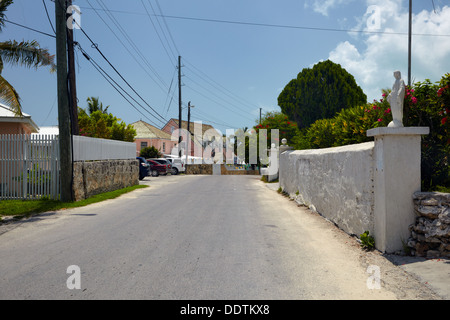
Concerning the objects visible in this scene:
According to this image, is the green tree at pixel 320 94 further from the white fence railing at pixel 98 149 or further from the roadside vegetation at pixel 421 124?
the roadside vegetation at pixel 421 124

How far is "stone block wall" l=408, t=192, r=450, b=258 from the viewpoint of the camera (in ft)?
17.8

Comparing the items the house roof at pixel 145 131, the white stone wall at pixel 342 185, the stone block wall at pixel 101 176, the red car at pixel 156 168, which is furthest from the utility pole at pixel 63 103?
the house roof at pixel 145 131

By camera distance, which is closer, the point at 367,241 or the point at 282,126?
the point at 367,241

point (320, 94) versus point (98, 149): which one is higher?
point (320, 94)

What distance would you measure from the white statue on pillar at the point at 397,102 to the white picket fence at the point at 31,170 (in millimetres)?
11678

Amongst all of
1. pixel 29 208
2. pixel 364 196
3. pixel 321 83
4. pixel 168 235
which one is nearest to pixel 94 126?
pixel 29 208

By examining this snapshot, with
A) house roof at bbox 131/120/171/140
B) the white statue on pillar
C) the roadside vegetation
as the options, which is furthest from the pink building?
the white statue on pillar

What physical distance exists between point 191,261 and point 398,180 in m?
3.51

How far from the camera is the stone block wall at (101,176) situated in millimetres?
13818

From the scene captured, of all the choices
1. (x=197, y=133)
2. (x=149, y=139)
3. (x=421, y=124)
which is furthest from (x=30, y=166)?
(x=197, y=133)

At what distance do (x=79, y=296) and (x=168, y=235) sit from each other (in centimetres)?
335

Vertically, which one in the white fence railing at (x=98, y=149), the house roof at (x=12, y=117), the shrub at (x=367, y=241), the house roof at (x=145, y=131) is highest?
the house roof at (x=145, y=131)

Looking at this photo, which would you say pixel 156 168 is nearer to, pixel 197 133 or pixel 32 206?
pixel 32 206

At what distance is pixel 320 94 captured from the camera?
1457 inches
